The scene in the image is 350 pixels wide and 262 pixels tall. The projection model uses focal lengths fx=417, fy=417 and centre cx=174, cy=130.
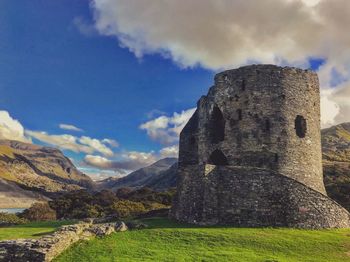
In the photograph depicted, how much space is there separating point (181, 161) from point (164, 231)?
15179 mm

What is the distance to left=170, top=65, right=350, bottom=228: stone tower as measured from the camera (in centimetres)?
2553

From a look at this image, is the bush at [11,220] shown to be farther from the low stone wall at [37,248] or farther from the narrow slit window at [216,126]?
the narrow slit window at [216,126]

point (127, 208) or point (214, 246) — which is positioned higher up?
point (127, 208)

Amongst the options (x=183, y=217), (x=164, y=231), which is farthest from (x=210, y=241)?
(x=183, y=217)

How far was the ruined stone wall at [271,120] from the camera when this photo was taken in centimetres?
3080

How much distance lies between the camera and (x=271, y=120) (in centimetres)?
3097

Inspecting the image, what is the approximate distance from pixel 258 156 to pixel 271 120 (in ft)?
9.36

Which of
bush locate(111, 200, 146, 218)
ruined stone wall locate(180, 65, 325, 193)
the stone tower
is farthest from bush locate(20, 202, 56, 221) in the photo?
ruined stone wall locate(180, 65, 325, 193)

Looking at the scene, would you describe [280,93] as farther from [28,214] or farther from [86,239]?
[28,214]

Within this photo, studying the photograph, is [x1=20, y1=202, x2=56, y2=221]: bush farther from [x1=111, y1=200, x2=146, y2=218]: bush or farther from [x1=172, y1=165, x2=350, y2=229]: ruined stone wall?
[x1=172, y1=165, x2=350, y2=229]: ruined stone wall

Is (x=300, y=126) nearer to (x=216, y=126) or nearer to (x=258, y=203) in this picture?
(x=216, y=126)

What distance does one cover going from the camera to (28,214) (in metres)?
44.5

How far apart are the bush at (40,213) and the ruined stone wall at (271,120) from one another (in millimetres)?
19503

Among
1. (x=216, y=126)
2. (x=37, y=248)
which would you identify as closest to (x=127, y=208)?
(x=216, y=126)
